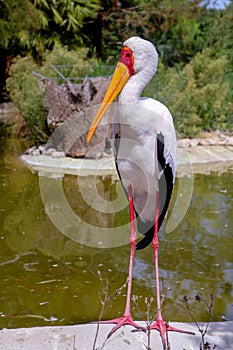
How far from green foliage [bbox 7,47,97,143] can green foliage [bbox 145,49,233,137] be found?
1197mm

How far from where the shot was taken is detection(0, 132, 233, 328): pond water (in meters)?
3.74

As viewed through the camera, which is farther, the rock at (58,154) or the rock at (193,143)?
the rock at (193,143)

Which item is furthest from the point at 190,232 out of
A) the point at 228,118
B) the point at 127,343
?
the point at 228,118

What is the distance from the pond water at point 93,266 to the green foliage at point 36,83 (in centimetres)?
242

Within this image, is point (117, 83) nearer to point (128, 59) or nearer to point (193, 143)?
point (128, 59)

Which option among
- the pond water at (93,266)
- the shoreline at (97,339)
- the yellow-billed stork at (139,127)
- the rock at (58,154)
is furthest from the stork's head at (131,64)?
the rock at (58,154)

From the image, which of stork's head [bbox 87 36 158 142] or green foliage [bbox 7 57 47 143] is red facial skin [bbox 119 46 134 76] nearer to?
stork's head [bbox 87 36 158 142]

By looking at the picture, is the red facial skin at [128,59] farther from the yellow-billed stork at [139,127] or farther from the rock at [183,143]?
the rock at [183,143]

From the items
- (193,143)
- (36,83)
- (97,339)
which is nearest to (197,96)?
(193,143)

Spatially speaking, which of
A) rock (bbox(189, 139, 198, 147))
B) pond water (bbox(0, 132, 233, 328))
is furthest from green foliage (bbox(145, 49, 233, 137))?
pond water (bbox(0, 132, 233, 328))

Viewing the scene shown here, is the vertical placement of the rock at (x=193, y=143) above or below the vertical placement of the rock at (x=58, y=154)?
below

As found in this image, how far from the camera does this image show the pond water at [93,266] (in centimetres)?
374

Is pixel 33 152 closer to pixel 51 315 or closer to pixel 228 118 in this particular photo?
pixel 228 118

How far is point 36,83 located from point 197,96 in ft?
8.45
